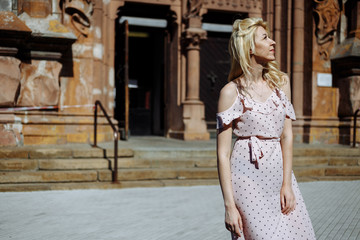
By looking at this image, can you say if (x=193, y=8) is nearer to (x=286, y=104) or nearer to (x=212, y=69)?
(x=212, y=69)

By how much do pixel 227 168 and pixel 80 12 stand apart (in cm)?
726

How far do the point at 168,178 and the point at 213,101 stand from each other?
5.86 metres

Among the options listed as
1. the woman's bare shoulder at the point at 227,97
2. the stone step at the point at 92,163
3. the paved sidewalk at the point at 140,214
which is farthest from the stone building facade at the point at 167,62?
the woman's bare shoulder at the point at 227,97

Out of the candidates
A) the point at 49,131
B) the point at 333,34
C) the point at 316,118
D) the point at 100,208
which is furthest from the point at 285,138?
the point at 333,34

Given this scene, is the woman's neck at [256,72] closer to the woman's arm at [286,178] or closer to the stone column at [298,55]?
the woman's arm at [286,178]

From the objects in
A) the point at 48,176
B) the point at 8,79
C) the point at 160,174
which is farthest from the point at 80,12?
the point at 160,174

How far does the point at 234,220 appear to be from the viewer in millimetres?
1762

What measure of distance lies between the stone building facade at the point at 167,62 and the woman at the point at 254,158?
620 cm

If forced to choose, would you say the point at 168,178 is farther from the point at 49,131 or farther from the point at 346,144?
the point at 346,144

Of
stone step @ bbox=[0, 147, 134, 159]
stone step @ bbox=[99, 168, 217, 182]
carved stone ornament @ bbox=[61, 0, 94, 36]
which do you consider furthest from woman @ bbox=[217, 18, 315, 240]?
carved stone ornament @ bbox=[61, 0, 94, 36]

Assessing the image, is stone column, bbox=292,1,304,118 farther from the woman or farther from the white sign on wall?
the woman

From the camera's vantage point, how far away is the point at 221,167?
5.91ft

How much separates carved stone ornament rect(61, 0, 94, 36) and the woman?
23.0 feet

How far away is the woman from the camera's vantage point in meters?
1.78
